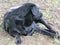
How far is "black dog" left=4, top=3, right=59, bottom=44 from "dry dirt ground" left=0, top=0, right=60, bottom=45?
4.8 inches

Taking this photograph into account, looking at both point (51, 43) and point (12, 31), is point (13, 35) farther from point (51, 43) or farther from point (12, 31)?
point (51, 43)

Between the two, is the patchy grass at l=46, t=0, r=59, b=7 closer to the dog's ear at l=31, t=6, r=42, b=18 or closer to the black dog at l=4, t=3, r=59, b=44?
the black dog at l=4, t=3, r=59, b=44

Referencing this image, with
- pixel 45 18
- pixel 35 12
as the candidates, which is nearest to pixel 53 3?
pixel 45 18

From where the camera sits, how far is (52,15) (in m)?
6.91

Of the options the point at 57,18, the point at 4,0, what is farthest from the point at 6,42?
the point at 4,0

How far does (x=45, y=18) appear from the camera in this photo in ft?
21.9

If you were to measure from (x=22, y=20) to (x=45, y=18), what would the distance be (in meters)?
1.39

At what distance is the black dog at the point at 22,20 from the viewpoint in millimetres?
5336

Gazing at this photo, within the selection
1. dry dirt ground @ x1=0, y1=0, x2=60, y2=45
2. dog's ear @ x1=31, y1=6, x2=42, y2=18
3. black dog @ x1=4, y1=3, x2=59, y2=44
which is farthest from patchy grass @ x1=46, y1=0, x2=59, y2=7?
dog's ear @ x1=31, y1=6, x2=42, y2=18

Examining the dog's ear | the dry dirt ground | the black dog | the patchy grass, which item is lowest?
the patchy grass

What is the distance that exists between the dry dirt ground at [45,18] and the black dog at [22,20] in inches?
4.8

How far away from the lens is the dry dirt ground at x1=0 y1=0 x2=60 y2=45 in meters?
5.32

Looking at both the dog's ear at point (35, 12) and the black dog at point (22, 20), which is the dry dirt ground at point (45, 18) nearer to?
the black dog at point (22, 20)

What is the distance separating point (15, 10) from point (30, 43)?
787mm
